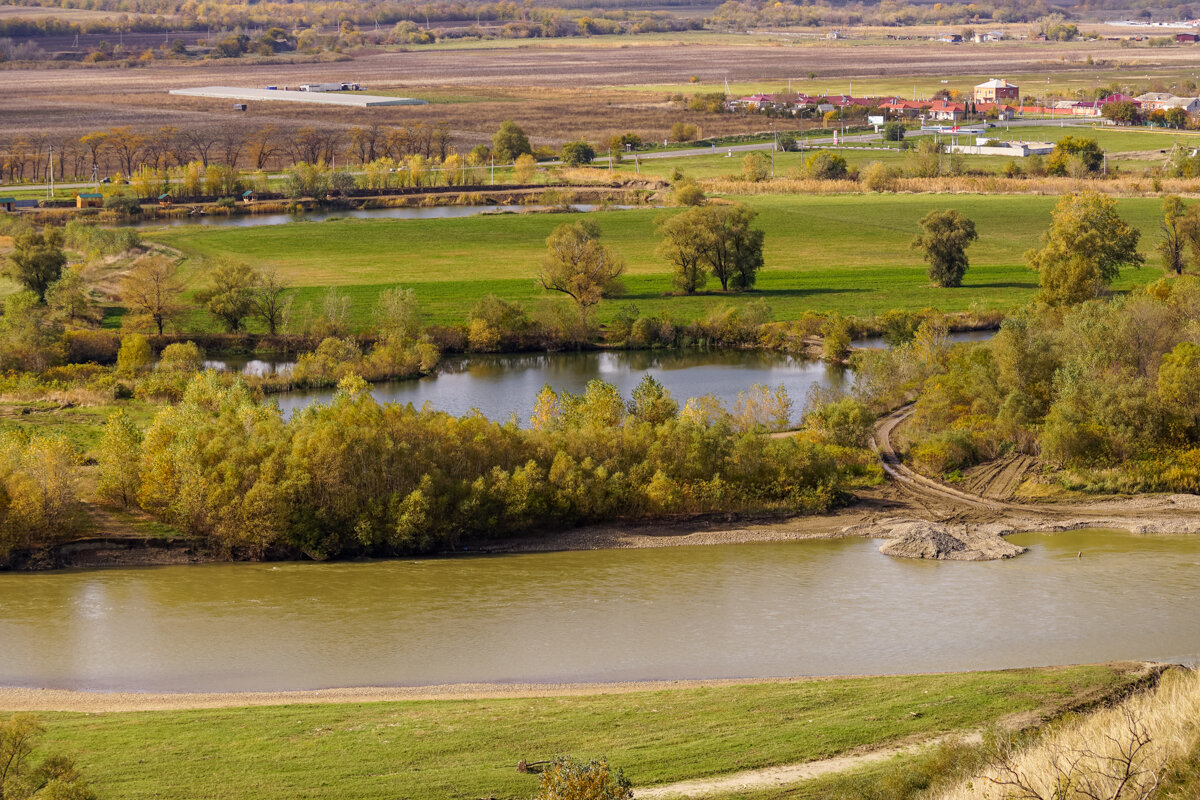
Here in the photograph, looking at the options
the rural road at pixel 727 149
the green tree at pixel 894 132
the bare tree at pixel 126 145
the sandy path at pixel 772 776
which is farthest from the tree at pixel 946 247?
the bare tree at pixel 126 145

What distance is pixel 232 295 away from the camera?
58.6m

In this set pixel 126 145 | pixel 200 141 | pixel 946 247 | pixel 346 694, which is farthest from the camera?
pixel 200 141

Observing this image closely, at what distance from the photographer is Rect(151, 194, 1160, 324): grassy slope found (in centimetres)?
6362

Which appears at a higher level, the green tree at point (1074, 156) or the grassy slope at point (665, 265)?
→ the green tree at point (1074, 156)

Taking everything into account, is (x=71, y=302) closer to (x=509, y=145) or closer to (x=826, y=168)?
(x=826, y=168)

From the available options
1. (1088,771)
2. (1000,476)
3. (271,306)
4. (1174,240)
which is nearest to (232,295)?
(271,306)

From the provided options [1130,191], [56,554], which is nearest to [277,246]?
[56,554]

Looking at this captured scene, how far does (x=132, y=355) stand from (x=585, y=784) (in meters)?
40.2

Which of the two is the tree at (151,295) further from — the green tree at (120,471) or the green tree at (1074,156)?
the green tree at (1074,156)

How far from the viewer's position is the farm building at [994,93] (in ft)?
486

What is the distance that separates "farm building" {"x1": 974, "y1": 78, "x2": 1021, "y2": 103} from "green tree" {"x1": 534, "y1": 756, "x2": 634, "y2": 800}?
142108 mm

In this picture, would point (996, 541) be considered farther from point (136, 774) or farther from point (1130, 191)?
point (1130, 191)

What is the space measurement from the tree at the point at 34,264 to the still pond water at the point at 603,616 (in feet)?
106

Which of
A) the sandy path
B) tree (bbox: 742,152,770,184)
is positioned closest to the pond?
tree (bbox: 742,152,770,184)
